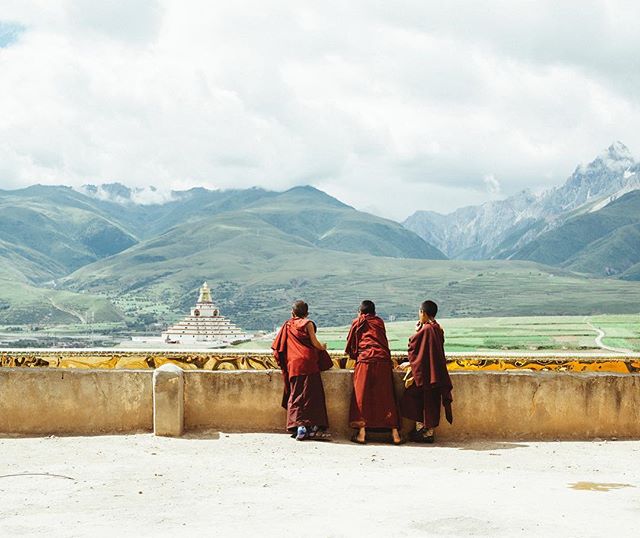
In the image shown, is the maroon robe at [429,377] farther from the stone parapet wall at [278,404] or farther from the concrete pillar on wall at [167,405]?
the concrete pillar on wall at [167,405]

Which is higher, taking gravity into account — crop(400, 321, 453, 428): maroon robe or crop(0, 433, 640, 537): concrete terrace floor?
crop(400, 321, 453, 428): maroon robe

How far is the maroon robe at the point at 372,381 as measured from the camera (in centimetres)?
873

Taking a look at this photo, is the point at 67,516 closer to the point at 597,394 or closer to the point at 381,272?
the point at 597,394

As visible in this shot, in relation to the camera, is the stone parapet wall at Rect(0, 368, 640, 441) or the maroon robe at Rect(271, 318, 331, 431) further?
the stone parapet wall at Rect(0, 368, 640, 441)

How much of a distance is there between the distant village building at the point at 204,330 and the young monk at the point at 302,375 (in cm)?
7956

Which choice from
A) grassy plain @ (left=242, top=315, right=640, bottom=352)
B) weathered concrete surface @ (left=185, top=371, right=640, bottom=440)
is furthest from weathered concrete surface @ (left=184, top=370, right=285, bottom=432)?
grassy plain @ (left=242, top=315, right=640, bottom=352)

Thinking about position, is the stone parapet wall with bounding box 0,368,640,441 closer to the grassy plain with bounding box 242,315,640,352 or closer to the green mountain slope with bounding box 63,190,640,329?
the grassy plain with bounding box 242,315,640,352

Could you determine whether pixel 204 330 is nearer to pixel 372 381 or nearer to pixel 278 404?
pixel 278 404

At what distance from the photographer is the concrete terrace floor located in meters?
5.51

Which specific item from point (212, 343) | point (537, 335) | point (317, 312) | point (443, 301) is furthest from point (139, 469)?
point (443, 301)

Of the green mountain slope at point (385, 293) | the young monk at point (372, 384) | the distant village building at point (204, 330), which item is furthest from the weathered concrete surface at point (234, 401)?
the green mountain slope at point (385, 293)

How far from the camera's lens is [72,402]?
9.03 metres

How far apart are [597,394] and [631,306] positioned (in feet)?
492

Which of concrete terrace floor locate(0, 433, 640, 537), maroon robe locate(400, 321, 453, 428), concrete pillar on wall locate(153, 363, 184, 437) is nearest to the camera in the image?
concrete terrace floor locate(0, 433, 640, 537)
